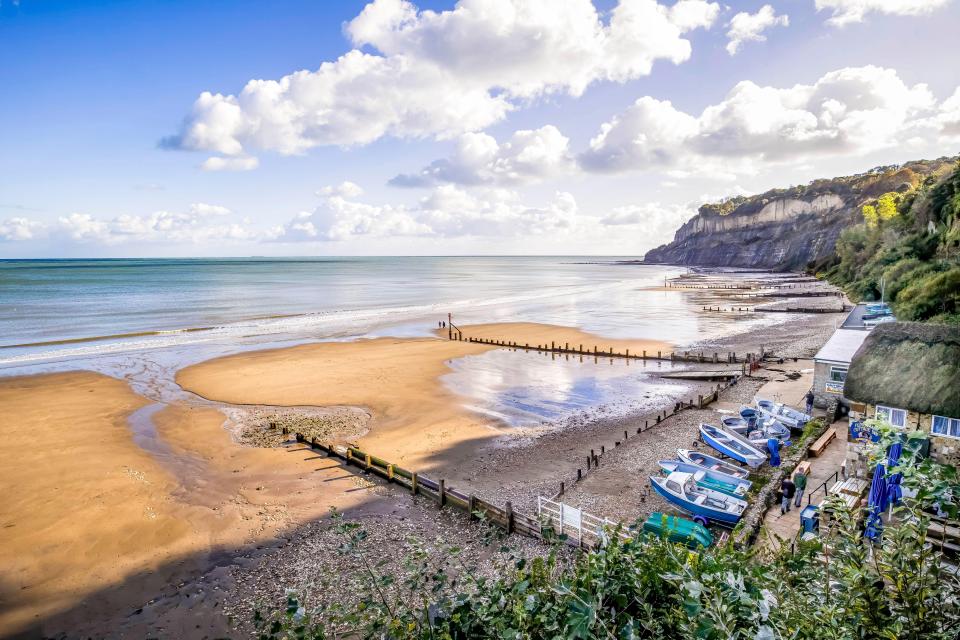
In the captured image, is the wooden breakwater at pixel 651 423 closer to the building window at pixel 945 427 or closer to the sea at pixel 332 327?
the sea at pixel 332 327

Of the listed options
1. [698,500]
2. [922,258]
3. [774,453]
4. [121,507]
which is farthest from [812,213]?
[121,507]

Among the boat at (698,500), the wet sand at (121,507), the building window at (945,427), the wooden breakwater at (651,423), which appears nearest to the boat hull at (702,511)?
the boat at (698,500)

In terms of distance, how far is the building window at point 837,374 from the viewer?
2328 cm

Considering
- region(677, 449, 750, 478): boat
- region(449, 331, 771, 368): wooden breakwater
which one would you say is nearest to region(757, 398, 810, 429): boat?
region(677, 449, 750, 478): boat

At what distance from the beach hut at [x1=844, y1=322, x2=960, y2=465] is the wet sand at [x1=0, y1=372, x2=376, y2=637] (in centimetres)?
1825

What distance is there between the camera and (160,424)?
27.2m

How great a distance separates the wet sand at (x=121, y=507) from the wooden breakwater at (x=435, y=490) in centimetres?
91

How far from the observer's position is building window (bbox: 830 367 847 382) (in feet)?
76.4

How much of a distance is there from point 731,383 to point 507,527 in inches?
900

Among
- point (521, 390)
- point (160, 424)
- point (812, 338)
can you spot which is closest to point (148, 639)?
point (160, 424)

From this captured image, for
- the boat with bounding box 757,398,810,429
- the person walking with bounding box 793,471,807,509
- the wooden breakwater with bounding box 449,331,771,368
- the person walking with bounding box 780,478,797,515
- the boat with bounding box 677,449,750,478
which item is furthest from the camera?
the wooden breakwater with bounding box 449,331,771,368

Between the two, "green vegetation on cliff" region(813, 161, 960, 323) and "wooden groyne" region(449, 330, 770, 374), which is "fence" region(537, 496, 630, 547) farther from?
"green vegetation on cliff" region(813, 161, 960, 323)

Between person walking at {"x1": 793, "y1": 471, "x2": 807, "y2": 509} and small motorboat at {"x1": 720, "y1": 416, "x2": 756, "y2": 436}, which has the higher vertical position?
person walking at {"x1": 793, "y1": 471, "x2": 807, "y2": 509}

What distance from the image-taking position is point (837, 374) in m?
23.5
